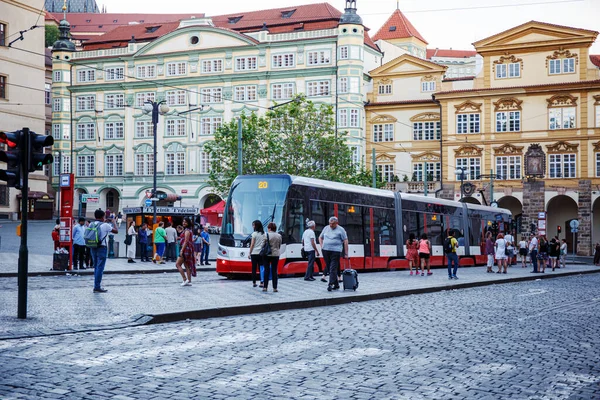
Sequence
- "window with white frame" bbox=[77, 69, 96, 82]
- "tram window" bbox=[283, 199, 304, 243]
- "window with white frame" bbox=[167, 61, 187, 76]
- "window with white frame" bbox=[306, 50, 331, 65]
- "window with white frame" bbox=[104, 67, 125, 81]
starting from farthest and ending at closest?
"window with white frame" bbox=[77, 69, 96, 82], "window with white frame" bbox=[104, 67, 125, 81], "window with white frame" bbox=[167, 61, 187, 76], "window with white frame" bbox=[306, 50, 331, 65], "tram window" bbox=[283, 199, 304, 243]

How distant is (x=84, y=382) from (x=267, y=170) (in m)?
48.3

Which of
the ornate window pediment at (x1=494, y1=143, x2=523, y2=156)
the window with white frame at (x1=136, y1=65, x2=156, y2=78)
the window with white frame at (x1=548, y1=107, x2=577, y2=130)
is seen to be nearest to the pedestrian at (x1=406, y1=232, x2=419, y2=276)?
the ornate window pediment at (x1=494, y1=143, x2=523, y2=156)

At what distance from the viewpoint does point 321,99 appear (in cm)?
7112

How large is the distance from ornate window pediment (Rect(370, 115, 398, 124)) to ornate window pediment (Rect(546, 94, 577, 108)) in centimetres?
1289

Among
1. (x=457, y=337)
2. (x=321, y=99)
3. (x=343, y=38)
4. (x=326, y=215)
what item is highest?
(x=343, y=38)

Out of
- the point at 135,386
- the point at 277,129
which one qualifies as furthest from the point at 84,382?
the point at 277,129

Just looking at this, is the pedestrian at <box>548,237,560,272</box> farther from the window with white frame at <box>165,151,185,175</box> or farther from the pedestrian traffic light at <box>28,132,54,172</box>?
the window with white frame at <box>165,151,185,175</box>

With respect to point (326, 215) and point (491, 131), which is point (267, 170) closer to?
point (491, 131)

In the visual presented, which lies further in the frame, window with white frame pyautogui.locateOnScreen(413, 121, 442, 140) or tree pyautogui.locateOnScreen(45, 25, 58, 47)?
tree pyautogui.locateOnScreen(45, 25, 58, 47)

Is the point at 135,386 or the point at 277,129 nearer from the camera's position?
the point at 135,386

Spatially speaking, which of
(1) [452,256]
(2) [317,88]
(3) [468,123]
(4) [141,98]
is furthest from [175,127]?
(1) [452,256]

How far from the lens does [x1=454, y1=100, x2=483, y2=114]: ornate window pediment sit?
6562 centimetres

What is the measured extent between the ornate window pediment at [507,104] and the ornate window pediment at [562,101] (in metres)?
2.22

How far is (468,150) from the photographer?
66.2 m
